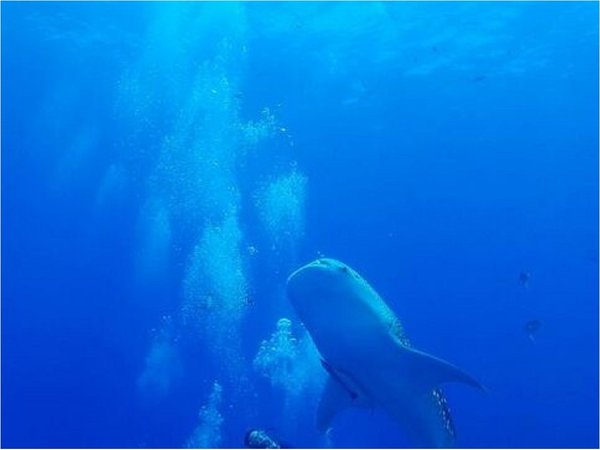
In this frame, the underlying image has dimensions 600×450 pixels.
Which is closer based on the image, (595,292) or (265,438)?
(265,438)

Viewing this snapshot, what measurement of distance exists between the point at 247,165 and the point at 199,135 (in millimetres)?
4448

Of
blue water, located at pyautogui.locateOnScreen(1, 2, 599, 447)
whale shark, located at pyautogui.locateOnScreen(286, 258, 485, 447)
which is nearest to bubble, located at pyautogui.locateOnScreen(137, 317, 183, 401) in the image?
blue water, located at pyautogui.locateOnScreen(1, 2, 599, 447)

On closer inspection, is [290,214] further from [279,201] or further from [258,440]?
[258,440]

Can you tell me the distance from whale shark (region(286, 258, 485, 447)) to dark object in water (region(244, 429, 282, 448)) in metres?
1.69

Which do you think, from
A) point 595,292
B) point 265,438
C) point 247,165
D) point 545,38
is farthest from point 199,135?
point 595,292

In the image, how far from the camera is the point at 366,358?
5930 millimetres

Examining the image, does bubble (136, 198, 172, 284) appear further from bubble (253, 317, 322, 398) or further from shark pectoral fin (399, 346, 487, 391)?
shark pectoral fin (399, 346, 487, 391)

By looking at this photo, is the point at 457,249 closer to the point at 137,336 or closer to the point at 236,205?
the point at 236,205

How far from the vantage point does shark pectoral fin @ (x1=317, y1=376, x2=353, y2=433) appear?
6605 mm

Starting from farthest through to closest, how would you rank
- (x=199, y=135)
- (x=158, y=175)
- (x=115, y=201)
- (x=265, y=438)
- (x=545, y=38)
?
(x=115, y=201) < (x=158, y=175) < (x=199, y=135) < (x=545, y=38) < (x=265, y=438)

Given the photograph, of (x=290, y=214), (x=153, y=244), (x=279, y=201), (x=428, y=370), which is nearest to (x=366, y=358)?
(x=428, y=370)

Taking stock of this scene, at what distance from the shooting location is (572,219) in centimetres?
4181

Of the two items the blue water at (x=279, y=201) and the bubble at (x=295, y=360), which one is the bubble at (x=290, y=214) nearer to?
the blue water at (x=279, y=201)

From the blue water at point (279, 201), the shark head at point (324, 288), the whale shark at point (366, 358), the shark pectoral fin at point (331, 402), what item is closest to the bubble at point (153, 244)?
the blue water at point (279, 201)
